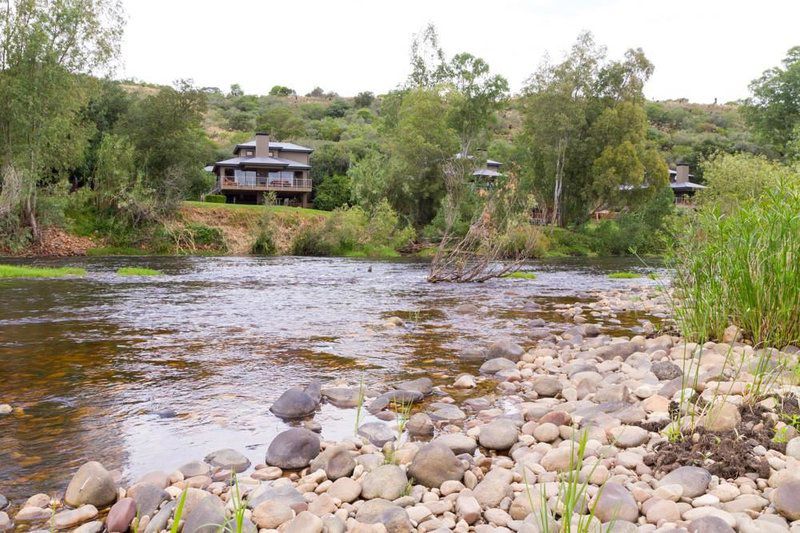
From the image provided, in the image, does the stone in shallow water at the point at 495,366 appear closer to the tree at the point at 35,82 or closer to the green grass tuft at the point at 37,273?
the green grass tuft at the point at 37,273

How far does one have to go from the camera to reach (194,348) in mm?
10414

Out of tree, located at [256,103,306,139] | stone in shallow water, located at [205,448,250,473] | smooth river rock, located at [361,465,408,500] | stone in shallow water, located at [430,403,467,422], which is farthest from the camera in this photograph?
tree, located at [256,103,306,139]

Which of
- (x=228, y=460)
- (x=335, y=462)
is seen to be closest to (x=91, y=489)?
(x=228, y=460)

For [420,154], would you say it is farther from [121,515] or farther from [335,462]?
[121,515]

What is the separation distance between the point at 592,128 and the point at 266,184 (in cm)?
3243

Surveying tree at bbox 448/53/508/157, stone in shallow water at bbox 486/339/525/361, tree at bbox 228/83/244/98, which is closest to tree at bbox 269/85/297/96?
tree at bbox 228/83/244/98

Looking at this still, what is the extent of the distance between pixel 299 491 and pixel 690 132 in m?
124

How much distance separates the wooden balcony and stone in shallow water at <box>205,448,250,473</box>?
2311 inches

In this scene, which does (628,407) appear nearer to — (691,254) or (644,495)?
(644,495)

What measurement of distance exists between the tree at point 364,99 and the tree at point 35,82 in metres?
97.4

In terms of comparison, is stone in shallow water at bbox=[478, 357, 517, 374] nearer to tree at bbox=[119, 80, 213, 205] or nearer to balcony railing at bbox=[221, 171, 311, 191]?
tree at bbox=[119, 80, 213, 205]

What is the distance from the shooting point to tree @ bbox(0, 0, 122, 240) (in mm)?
34156

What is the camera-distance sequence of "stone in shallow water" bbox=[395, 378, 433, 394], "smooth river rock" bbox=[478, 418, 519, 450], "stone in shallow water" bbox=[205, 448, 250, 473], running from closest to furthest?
1. "stone in shallow water" bbox=[205, 448, 250, 473]
2. "smooth river rock" bbox=[478, 418, 519, 450]
3. "stone in shallow water" bbox=[395, 378, 433, 394]

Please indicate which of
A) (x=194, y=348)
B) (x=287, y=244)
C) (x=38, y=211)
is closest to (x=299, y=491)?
(x=194, y=348)
